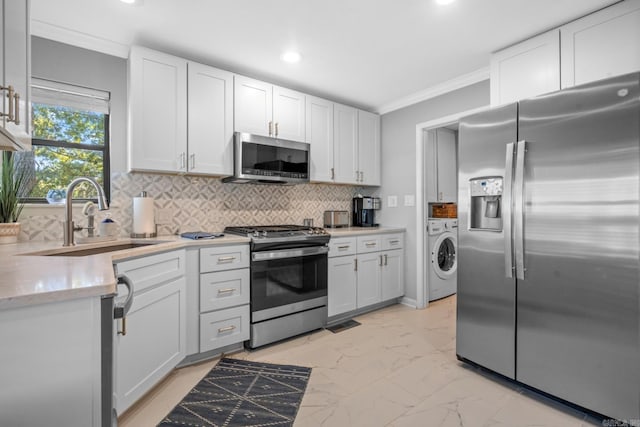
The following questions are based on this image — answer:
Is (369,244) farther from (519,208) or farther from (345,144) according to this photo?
(519,208)

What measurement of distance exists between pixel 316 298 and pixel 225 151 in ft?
5.17

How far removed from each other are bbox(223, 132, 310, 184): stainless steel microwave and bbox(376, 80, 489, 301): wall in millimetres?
1252

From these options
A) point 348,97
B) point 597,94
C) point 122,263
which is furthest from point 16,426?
point 348,97

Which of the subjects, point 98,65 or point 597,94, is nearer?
point 597,94

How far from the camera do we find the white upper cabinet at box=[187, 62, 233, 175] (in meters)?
2.60

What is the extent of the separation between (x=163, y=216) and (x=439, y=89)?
3.02 metres

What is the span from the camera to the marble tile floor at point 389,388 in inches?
67.5

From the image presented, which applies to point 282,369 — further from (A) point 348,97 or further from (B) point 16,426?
(A) point 348,97

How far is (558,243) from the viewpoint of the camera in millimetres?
1793

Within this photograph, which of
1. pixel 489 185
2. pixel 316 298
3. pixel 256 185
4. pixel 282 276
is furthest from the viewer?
pixel 256 185

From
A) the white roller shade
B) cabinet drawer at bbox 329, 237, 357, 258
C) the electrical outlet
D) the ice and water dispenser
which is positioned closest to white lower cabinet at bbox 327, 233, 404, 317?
cabinet drawer at bbox 329, 237, 357, 258

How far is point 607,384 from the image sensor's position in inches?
63.7

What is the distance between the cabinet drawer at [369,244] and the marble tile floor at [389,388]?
84 cm

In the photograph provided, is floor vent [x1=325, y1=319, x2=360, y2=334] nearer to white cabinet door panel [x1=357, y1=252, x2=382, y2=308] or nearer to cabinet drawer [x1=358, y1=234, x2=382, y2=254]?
white cabinet door panel [x1=357, y1=252, x2=382, y2=308]
